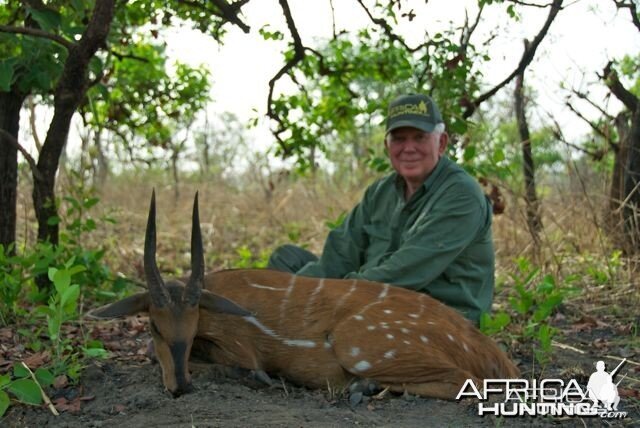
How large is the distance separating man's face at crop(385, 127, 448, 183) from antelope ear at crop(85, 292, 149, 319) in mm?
2135

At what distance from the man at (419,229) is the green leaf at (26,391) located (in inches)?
83.5

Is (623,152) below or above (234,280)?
above

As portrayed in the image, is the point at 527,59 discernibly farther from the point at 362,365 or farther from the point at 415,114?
the point at 362,365

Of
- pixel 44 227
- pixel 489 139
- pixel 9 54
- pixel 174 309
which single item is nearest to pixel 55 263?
pixel 44 227

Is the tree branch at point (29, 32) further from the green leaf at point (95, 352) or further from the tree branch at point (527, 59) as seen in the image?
the tree branch at point (527, 59)

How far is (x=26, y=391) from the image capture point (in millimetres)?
3740

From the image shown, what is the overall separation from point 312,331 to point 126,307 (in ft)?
3.19

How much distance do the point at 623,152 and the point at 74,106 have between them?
15.7 feet

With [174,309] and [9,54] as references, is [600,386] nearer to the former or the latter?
[174,309]

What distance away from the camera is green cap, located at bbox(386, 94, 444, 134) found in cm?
552

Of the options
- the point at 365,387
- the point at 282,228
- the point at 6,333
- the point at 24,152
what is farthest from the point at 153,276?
the point at 282,228

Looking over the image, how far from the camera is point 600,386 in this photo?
13.7 feet

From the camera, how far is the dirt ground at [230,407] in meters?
3.62

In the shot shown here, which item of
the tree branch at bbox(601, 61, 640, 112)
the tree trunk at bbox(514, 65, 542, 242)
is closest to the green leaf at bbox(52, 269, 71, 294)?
the tree trunk at bbox(514, 65, 542, 242)
